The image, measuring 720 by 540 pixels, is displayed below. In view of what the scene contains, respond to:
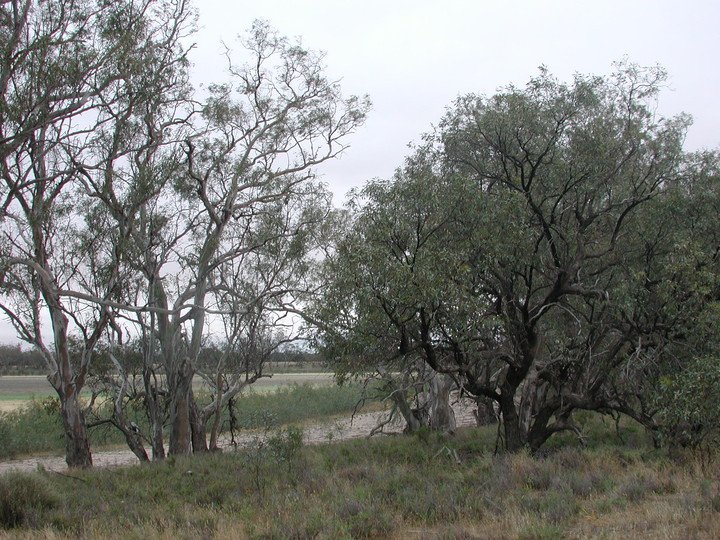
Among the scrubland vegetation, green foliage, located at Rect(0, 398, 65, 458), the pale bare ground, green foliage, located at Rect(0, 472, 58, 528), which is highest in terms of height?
green foliage, located at Rect(0, 472, 58, 528)

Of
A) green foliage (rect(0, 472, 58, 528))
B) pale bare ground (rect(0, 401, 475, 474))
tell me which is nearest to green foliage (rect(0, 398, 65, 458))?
pale bare ground (rect(0, 401, 475, 474))

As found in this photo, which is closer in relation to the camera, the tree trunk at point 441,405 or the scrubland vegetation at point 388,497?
the scrubland vegetation at point 388,497

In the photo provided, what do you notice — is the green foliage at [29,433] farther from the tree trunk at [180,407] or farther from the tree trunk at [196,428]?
the tree trunk at [180,407]

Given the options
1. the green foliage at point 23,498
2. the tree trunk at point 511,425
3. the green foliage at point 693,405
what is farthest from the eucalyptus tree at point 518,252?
the green foliage at point 23,498

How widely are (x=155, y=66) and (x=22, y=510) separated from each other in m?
10.6

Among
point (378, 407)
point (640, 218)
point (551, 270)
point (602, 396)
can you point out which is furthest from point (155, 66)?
point (378, 407)

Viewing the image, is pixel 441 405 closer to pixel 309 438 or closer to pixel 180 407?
pixel 309 438

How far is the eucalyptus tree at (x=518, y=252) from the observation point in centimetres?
959

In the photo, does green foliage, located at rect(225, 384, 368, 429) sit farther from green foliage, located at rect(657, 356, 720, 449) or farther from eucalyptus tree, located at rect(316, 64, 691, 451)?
green foliage, located at rect(657, 356, 720, 449)

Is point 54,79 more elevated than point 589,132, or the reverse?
point 54,79

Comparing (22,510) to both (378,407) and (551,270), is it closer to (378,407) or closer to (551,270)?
(551,270)

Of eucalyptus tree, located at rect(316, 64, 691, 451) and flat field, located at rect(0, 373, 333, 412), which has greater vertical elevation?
eucalyptus tree, located at rect(316, 64, 691, 451)

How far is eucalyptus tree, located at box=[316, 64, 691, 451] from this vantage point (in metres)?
9.59

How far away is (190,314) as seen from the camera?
1659 cm
